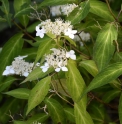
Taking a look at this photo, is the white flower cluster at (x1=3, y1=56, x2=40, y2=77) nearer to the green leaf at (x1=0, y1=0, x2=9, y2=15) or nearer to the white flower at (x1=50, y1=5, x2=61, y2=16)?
the green leaf at (x1=0, y1=0, x2=9, y2=15)

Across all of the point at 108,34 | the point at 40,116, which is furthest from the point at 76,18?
the point at 40,116

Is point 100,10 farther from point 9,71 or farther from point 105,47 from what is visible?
point 9,71

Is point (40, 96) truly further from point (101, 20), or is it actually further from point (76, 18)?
point (101, 20)

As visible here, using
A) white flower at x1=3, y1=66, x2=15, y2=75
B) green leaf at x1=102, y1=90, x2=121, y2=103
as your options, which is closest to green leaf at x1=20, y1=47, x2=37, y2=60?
white flower at x1=3, y1=66, x2=15, y2=75

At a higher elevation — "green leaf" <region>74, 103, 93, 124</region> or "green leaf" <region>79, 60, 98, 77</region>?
"green leaf" <region>79, 60, 98, 77</region>

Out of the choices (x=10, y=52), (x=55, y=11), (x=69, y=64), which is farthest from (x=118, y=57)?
(x=55, y=11)

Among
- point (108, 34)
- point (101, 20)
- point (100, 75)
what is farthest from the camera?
point (101, 20)
